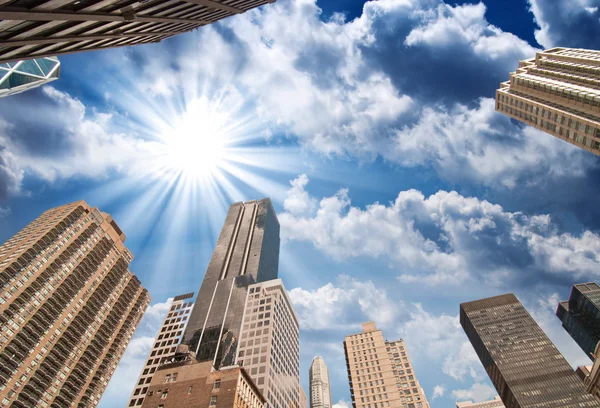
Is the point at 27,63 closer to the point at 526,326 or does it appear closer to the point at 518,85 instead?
the point at 518,85

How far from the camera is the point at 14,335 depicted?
78188mm

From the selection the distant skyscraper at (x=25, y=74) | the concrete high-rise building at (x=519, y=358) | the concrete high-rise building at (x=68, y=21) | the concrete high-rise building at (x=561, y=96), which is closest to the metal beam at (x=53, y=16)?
the concrete high-rise building at (x=68, y=21)

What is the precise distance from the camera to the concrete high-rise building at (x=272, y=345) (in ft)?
330

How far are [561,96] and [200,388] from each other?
94.6 meters

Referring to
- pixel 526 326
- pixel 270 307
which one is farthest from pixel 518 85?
pixel 526 326

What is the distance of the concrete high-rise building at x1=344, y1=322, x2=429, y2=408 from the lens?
120750mm

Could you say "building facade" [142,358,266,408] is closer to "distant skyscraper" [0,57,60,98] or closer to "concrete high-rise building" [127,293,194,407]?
"concrete high-rise building" [127,293,194,407]

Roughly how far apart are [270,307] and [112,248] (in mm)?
59658

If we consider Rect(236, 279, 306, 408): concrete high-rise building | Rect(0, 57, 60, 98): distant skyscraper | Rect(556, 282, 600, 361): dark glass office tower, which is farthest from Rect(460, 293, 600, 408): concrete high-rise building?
Rect(0, 57, 60, 98): distant skyscraper

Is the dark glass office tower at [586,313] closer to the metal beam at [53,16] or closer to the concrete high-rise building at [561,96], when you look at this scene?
the concrete high-rise building at [561,96]

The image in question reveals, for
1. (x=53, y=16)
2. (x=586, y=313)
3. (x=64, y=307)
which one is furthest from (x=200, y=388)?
(x=586, y=313)

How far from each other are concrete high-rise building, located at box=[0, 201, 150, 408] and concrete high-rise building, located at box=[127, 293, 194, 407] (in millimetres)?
10339

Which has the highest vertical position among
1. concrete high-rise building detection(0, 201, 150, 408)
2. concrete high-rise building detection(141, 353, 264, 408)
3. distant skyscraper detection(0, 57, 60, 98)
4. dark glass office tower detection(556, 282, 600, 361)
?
distant skyscraper detection(0, 57, 60, 98)

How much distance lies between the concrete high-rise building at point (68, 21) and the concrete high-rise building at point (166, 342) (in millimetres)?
101319
